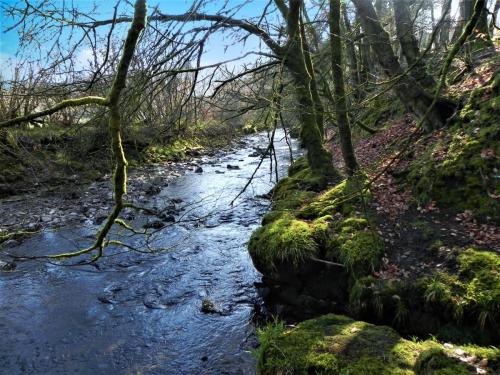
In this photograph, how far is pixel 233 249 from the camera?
339 inches

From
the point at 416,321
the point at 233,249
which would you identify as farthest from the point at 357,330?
the point at 233,249

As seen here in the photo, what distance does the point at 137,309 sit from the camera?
643 cm

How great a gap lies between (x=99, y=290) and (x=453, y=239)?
5777 millimetres

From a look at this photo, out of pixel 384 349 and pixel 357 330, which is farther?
Answer: pixel 357 330

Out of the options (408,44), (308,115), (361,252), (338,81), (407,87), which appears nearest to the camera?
(361,252)

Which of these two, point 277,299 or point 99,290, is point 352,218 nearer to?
point 277,299

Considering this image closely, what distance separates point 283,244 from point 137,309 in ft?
8.49

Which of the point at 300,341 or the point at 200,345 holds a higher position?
the point at 300,341

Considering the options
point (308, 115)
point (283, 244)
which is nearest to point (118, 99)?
point (283, 244)

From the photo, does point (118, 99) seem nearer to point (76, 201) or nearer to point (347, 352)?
point (347, 352)

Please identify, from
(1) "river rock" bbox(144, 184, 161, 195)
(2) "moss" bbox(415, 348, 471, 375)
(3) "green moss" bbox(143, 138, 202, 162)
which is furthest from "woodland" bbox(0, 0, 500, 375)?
(3) "green moss" bbox(143, 138, 202, 162)

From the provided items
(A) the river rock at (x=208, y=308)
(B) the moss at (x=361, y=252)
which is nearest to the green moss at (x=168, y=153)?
(A) the river rock at (x=208, y=308)

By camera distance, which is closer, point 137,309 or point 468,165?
point 468,165

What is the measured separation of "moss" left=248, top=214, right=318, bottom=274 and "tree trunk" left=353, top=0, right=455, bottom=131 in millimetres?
3651
